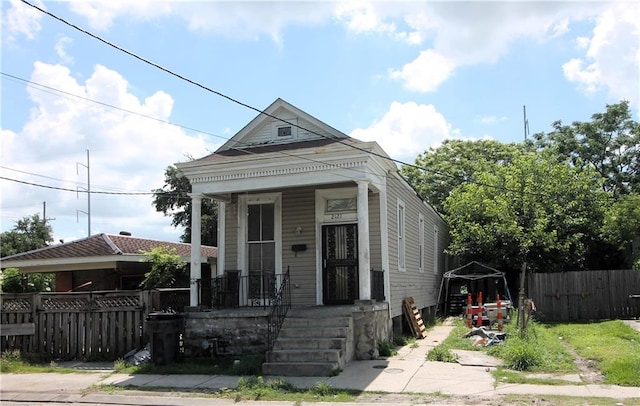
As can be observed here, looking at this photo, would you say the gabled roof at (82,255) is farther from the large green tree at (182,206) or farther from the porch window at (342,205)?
the large green tree at (182,206)

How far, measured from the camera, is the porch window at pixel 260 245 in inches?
550

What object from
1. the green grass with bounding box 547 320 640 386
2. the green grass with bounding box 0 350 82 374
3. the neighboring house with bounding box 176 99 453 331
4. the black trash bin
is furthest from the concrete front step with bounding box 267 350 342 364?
the green grass with bounding box 547 320 640 386

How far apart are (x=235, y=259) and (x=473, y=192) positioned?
43.0 ft

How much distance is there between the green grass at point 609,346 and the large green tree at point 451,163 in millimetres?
18694

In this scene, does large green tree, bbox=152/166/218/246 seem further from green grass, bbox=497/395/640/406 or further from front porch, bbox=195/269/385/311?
green grass, bbox=497/395/640/406

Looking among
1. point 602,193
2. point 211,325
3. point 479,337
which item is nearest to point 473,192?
point 602,193

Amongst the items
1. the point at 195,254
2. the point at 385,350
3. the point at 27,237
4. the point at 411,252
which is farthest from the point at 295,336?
the point at 27,237

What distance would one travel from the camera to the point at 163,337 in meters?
11.2

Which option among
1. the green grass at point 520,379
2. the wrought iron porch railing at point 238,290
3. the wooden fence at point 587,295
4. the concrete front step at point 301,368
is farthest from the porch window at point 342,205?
the wooden fence at point 587,295

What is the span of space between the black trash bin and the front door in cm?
380

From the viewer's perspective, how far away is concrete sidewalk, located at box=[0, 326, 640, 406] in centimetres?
804

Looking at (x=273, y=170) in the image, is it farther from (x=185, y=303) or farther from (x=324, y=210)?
(x=185, y=303)

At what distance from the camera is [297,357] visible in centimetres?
1002

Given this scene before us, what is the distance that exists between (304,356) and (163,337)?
3111 millimetres
